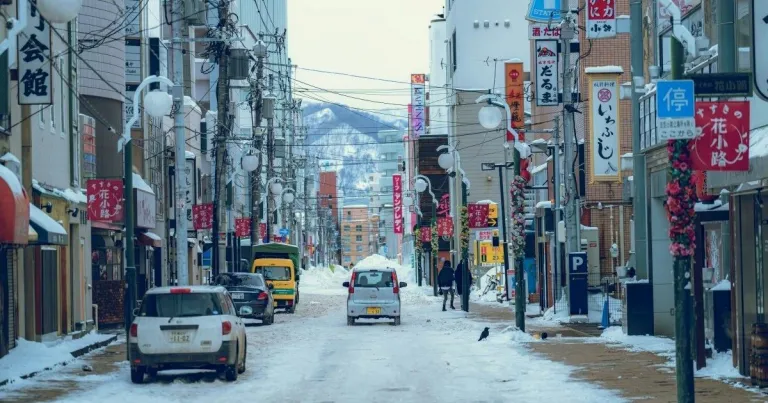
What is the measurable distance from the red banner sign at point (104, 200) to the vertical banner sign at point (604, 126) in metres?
14.8

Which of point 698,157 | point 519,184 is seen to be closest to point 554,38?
point 519,184

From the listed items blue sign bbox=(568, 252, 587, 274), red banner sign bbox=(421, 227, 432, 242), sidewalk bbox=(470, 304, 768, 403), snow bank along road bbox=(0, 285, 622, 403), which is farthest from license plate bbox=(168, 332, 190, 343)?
red banner sign bbox=(421, 227, 432, 242)

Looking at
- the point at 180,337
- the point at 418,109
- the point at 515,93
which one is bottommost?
the point at 180,337

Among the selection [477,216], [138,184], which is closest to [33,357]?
[138,184]

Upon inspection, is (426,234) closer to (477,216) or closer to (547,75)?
(477,216)

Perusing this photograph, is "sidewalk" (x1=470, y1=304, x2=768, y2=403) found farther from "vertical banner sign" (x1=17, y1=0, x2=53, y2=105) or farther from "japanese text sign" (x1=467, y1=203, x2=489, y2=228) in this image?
"japanese text sign" (x1=467, y1=203, x2=489, y2=228)

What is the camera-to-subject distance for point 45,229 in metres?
26.9

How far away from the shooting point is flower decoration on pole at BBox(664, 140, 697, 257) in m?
15.4

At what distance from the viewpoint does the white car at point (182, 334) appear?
22000 millimetres

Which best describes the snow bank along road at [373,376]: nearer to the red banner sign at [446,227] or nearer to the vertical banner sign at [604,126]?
the vertical banner sign at [604,126]

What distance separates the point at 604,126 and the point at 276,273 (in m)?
17.2

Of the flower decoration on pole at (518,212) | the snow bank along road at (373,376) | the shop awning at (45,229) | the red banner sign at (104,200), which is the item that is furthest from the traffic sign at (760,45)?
the red banner sign at (104,200)

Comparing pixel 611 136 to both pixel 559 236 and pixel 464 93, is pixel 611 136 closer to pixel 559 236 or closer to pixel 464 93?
pixel 559 236

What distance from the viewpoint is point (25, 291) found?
30.5 metres
